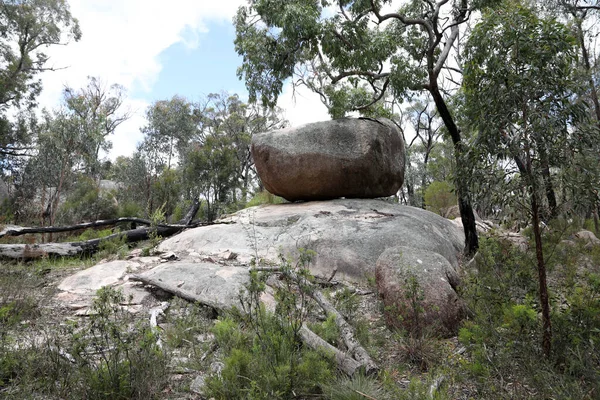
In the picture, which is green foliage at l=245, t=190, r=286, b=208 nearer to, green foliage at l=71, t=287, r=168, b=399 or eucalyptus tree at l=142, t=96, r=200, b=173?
green foliage at l=71, t=287, r=168, b=399

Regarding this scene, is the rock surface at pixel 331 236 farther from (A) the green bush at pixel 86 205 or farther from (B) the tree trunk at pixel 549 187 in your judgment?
(A) the green bush at pixel 86 205

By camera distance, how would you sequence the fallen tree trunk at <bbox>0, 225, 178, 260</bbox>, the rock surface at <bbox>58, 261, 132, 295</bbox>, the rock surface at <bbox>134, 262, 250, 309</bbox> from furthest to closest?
the fallen tree trunk at <bbox>0, 225, 178, 260</bbox>, the rock surface at <bbox>58, 261, 132, 295</bbox>, the rock surface at <bbox>134, 262, 250, 309</bbox>

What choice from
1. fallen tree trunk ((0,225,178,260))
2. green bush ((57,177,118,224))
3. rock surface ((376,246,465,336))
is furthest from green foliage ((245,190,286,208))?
green bush ((57,177,118,224))

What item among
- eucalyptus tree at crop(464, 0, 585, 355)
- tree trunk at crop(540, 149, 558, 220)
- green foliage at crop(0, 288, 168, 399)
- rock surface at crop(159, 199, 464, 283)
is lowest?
green foliage at crop(0, 288, 168, 399)

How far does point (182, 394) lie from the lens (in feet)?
9.99

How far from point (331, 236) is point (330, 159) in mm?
2677

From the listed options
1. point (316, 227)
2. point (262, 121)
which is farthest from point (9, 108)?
point (316, 227)

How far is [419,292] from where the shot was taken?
424cm

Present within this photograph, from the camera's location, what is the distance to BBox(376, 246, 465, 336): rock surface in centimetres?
412

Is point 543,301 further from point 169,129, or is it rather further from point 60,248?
point 169,129

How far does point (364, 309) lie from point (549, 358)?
7.59ft

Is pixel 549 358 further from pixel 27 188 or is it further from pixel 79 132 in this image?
pixel 27 188

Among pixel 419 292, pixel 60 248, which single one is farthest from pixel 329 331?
pixel 60 248

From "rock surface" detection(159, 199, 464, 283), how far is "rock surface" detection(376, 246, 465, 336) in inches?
54.4
